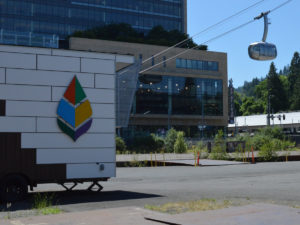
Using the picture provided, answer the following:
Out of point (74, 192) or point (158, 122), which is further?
point (158, 122)

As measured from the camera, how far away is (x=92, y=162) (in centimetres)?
1209

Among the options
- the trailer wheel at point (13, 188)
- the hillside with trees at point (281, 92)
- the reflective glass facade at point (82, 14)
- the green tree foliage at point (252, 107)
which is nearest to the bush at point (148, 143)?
the trailer wheel at point (13, 188)

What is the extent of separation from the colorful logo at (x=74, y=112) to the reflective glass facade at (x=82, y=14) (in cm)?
7263

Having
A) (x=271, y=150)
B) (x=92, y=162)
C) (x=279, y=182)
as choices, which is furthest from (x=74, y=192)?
(x=271, y=150)

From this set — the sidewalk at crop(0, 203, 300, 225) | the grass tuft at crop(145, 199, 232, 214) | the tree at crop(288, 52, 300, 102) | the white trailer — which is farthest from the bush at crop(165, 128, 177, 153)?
the tree at crop(288, 52, 300, 102)

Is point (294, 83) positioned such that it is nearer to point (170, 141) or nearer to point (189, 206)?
point (170, 141)

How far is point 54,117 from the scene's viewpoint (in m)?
11.7

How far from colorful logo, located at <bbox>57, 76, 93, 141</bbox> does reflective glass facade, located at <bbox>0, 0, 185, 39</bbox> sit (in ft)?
238

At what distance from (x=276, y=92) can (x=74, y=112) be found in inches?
5311

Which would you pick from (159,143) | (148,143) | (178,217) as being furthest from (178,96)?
(178,217)

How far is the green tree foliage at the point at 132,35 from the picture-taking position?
8256cm

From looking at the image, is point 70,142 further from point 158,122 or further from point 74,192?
point 158,122

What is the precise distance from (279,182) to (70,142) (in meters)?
7.98

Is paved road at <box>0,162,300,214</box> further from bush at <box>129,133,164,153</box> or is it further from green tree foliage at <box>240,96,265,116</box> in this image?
green tree foliage at <box>240,96,265,116</box>
